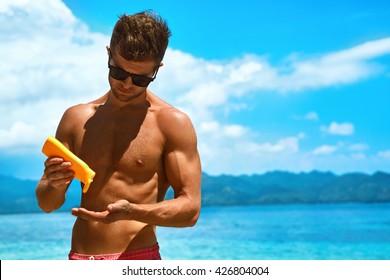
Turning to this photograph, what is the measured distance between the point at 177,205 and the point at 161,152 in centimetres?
32

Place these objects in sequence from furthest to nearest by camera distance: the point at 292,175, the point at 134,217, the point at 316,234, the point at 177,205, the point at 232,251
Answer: the point at 292,175 < the point at 316,234 < the point at 232,251 < the point at 177,205 < the point at 134,217

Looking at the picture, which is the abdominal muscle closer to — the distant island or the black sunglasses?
the black sunglasses

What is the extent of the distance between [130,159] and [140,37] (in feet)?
2.06

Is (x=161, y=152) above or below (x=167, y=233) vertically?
below

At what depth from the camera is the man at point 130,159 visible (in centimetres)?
312

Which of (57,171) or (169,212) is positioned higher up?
(57,171)

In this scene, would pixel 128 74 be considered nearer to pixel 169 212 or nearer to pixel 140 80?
pixel 140 80

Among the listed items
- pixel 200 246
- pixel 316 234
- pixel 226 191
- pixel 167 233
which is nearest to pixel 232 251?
pixel 200 246

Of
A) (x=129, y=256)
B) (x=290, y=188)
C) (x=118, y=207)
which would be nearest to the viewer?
(x=118, y=207)

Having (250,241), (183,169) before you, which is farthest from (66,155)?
(250,241)

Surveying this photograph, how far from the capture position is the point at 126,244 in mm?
3227

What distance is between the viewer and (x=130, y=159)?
325 centimetres

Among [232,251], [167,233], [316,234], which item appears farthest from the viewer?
[316,234]
